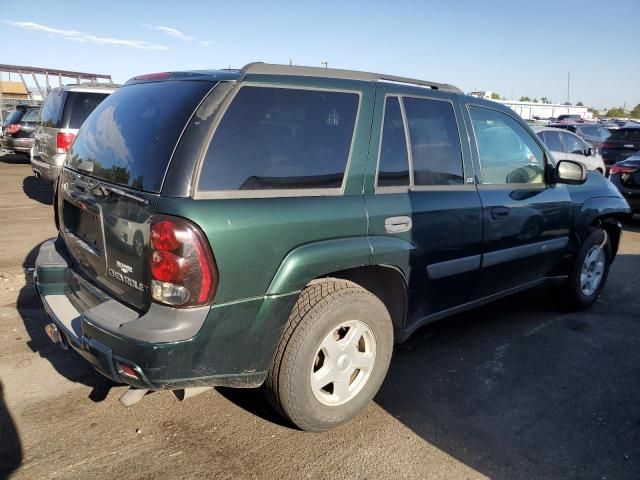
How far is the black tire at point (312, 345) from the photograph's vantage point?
262cm

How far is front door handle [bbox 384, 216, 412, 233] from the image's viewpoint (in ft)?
9.86

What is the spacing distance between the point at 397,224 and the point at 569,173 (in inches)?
79.4

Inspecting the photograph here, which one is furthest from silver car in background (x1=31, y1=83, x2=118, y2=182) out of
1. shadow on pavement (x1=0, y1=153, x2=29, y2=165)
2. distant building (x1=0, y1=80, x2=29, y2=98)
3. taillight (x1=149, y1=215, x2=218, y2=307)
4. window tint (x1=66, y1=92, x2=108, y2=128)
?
distant building (x1=0, y1=80, x2=29, y2=98)

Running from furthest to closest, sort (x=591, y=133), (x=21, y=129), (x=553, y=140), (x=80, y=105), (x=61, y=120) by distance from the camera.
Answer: (x=591, y=133) → (x=21, y=129) → (x=553, y=140) → (x=80, y=105) → (x=61, y=120)

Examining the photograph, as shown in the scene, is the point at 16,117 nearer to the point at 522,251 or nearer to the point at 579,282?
the point at 522,251

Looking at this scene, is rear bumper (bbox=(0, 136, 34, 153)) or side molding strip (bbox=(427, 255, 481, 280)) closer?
side molding strip (bbox=(427, 255, 481, 280))

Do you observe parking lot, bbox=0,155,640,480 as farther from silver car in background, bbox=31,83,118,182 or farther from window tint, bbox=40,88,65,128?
window tint, bbox=40,88,65,128

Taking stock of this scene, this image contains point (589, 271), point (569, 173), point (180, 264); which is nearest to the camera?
point (180, 264)

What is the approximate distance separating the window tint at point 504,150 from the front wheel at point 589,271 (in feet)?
3.20

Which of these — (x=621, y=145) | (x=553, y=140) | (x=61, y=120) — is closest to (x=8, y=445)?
(x=61, y=120)

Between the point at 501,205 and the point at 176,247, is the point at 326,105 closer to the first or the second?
the point at 176,247

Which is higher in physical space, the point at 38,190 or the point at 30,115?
the point at 30,115

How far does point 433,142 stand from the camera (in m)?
3.45

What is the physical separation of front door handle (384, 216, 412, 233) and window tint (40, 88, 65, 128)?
23.9 feet
